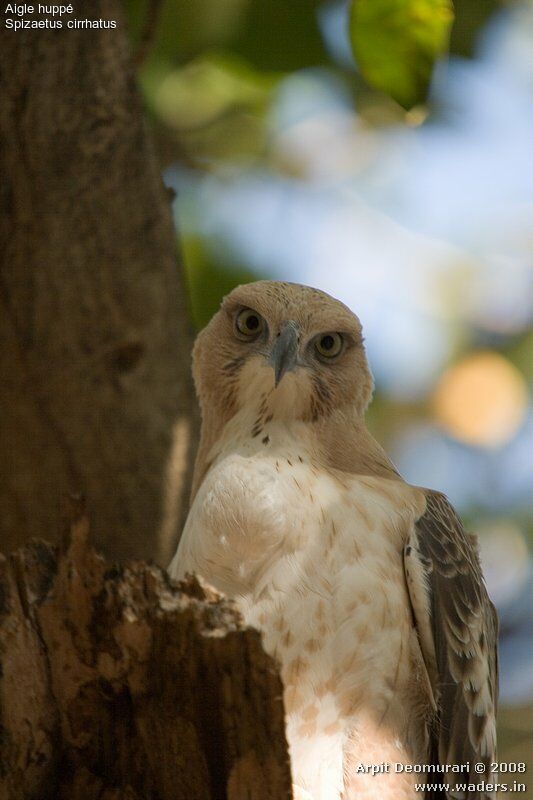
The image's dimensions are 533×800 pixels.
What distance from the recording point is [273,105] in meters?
7.12

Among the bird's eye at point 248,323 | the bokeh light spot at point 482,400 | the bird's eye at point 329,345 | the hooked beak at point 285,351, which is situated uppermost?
the bokeh light spot at point 482,400

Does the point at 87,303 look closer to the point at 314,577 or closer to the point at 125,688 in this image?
the point at 314,577

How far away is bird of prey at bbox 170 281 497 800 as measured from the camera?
396cm

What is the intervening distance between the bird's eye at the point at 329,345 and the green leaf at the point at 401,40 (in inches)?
48.6

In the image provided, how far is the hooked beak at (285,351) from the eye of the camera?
15.3ft

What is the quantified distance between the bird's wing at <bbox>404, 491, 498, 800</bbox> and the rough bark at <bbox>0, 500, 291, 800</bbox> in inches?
55.3

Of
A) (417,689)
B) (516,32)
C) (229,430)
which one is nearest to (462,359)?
(516,32)

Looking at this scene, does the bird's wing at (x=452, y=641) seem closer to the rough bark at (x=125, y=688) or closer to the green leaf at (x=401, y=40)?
the rough bark at (x=125, y=688)

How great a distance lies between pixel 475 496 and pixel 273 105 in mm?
3535

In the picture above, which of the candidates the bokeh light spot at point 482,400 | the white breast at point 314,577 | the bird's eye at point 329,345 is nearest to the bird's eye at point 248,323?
the bird's eye at point 329,345

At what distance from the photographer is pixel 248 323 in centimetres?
503

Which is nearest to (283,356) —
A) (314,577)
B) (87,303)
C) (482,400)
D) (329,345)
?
(329,345)

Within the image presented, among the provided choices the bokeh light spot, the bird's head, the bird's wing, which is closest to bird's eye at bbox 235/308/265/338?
the bird's head

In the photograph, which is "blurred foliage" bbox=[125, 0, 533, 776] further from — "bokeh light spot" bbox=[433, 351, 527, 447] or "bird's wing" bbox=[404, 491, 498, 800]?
"bird's wing" bbox=[404, 491, 498, 800]
